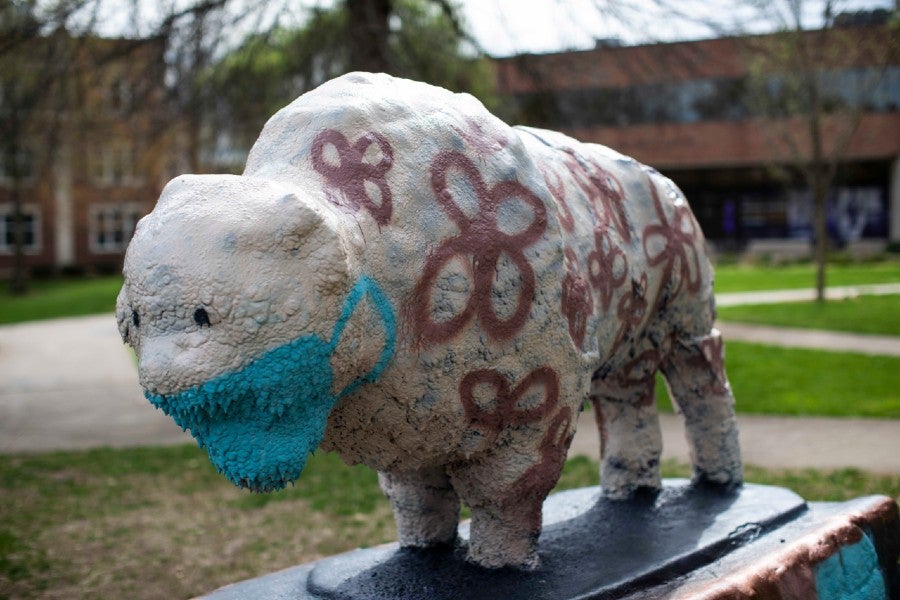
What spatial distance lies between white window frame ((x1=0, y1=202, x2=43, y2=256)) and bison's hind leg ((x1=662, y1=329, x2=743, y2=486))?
35.4m

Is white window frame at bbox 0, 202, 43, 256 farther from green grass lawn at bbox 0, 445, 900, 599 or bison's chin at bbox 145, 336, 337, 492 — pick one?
bison's chin at bbox 145, 336, 337, 492

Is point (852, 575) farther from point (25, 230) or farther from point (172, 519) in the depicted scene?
point (25, 230)

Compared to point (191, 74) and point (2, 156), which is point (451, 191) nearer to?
point (191, 74)

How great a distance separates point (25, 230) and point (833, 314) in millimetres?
30722

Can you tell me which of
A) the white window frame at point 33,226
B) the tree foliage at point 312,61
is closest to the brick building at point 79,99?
the tree foliage at point 312,61

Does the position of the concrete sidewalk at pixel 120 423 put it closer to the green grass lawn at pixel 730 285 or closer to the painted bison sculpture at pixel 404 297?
the painted bison sculpture at pixel 404 297

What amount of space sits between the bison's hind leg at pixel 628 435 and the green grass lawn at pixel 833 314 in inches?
411

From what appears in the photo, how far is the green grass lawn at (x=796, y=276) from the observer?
2011cm

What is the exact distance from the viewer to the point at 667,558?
135 inches

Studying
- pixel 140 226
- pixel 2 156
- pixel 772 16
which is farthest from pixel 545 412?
pixel 2 156

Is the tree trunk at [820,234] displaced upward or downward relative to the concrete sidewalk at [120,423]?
upward

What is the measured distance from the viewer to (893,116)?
2886 centimetres

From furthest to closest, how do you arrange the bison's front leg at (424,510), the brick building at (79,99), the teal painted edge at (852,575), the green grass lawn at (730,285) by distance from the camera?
1. the green grass lawn at (730,285)
2. the brick building at (79,99)
3. the teal painted edge at (852,575)
4. the bison's front leg at (424,510)

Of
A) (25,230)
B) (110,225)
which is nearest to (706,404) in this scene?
(110,225)
